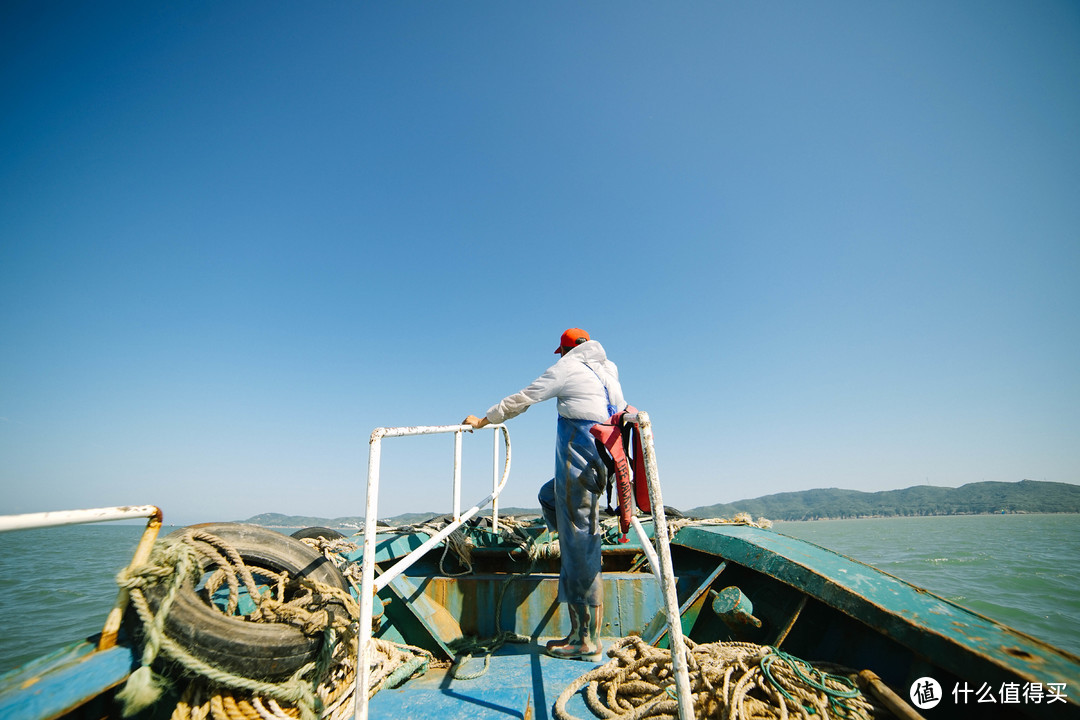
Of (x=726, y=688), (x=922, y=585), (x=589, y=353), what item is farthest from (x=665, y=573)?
(x=922, y=585)

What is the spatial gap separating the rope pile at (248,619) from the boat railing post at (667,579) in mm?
1265

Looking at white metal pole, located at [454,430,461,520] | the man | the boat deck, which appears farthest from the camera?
white metal pole, located at [454,430,461,520]

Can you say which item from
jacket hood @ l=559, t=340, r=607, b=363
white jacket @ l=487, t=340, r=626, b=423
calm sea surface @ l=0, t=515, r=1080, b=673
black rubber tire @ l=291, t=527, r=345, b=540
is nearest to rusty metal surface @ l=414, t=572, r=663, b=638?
black rubber tire @ l=291, t=527, r=345, b=540

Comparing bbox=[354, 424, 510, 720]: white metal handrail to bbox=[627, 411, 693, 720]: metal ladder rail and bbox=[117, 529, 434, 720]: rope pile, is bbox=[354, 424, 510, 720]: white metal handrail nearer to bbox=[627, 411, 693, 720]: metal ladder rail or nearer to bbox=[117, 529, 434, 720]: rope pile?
bbox=[117, 529, 434, 720]: rope pile

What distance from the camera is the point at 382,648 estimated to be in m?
2.44

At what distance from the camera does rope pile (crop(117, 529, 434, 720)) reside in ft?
4.58

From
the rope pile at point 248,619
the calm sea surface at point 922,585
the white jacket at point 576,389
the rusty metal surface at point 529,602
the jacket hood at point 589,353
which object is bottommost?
the calm sea surface at point 922,585

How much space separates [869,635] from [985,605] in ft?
44.0

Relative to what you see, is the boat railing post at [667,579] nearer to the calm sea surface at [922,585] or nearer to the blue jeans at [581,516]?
the blue jeans at [581,516]

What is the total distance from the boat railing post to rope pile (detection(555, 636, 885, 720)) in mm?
325

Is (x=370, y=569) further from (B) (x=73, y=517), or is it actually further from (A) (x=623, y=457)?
(A) (x=623, y=457)

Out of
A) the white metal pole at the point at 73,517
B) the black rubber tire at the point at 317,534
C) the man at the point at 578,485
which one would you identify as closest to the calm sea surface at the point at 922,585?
the black rubber tire at the point at 317,534
